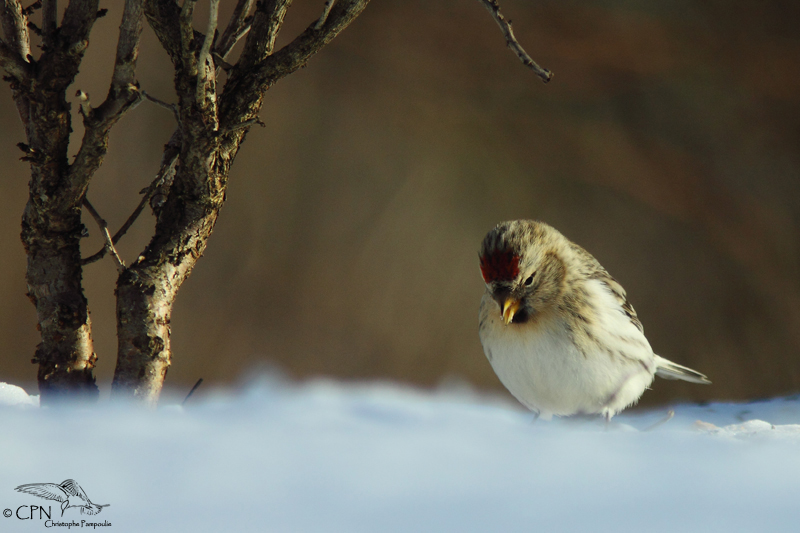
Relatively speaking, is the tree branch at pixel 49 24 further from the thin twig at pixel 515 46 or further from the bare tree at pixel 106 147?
the thin twig at pixel 515 46

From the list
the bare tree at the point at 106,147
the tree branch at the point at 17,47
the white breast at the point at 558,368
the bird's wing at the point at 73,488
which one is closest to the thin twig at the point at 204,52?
the bare tree at the point at 106,147

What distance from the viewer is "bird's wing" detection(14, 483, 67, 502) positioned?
31 cm

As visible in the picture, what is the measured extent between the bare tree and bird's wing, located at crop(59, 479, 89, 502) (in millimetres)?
151

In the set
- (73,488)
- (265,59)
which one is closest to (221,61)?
(265,59)

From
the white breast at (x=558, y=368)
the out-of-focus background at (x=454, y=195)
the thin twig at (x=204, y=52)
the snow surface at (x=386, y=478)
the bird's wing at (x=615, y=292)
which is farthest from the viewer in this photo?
the out-of-focus background at (x=454, y=195)

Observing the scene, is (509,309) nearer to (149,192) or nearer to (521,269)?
(521,269)

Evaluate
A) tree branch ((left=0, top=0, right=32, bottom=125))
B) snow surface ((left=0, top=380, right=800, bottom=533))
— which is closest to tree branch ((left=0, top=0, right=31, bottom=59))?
tree branch ((left=0, top=0, right=32, bottom=125))

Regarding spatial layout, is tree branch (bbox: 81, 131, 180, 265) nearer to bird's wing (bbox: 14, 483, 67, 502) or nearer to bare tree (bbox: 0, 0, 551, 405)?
bare tree (bbox: 0, 0, 551, 405)

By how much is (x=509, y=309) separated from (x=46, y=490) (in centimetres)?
39

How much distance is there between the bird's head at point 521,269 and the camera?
0.60 m

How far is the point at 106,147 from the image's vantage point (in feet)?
1.47

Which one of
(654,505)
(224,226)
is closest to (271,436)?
(654,505)

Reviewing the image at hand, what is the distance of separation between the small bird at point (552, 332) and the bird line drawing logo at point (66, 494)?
1.20ft

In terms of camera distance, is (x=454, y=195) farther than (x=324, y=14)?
Yes
